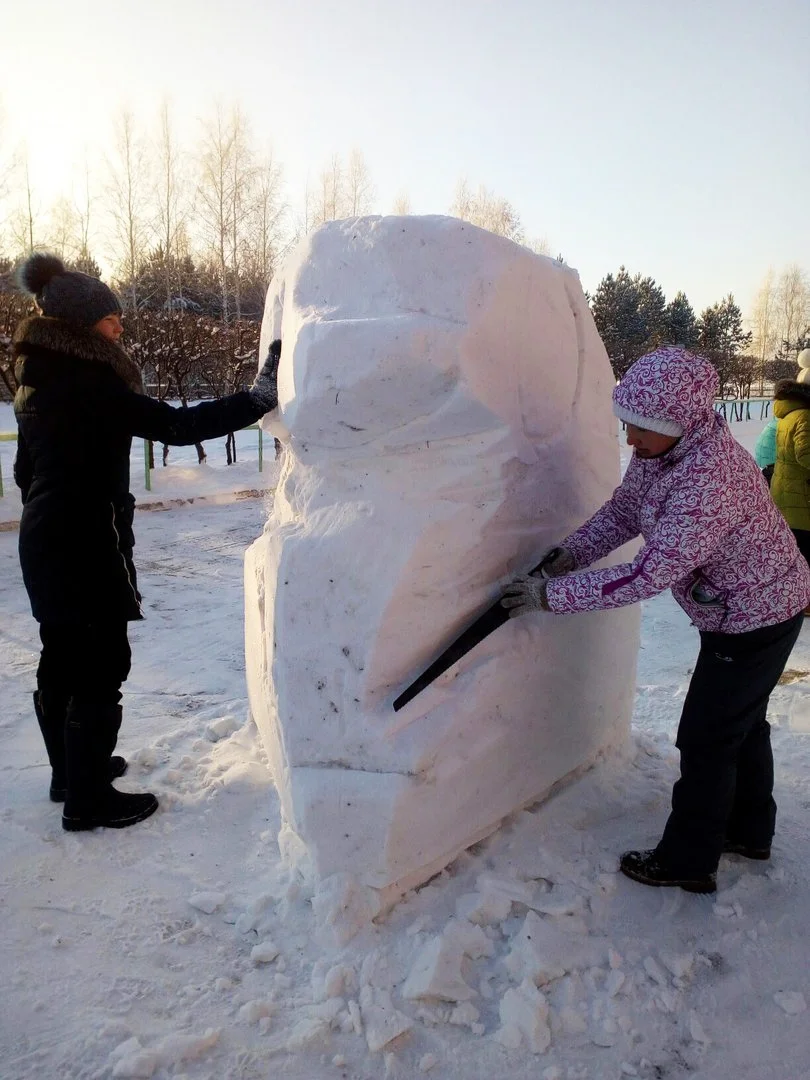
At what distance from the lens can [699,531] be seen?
5.79ft

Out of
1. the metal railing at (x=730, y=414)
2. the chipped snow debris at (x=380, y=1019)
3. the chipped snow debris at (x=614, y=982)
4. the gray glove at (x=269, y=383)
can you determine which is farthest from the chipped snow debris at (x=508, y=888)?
the metal railing at (x=730, y=414)

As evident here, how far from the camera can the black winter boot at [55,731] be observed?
253 centimetres

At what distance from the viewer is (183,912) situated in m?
2.07

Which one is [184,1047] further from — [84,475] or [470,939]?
[84,475]

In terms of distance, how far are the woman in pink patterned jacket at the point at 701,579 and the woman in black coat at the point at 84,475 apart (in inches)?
43.2

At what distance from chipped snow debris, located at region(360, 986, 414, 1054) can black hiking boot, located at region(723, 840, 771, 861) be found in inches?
44.8

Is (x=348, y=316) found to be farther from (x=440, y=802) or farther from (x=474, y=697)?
(x=440, y=802)

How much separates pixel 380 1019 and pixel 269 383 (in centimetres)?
172

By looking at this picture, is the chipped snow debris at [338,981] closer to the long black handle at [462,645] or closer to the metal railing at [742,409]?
the long black handle at [462,645]

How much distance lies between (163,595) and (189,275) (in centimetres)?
2013

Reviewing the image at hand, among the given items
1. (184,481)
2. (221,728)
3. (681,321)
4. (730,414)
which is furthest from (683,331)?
(221,728)

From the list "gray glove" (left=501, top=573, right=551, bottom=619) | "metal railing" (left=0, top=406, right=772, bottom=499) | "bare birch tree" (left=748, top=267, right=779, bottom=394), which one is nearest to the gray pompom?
"gray glove" (left=501, top=573, right=551, bottom=619)

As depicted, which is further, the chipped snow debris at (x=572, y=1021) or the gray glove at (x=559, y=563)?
the gray glove at (x=559, y=563)

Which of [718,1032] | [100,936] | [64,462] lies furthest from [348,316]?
[718,1032]
